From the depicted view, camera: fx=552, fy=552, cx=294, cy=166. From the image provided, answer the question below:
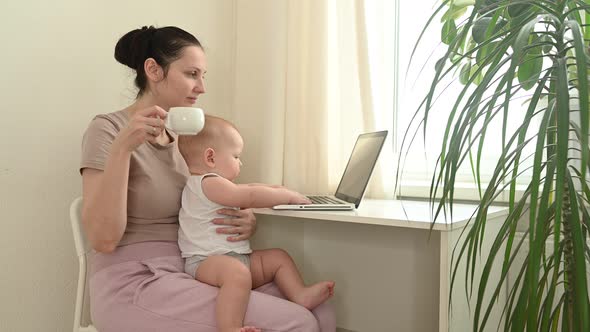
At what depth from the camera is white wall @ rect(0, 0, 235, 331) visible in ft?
5.39

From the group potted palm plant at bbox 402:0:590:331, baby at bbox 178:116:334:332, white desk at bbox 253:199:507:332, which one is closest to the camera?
potted palm plant at bbox 402:0:590:331

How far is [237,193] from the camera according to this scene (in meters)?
1.50

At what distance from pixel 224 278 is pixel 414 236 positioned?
95 centimetres

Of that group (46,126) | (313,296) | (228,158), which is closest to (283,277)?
(313,296)

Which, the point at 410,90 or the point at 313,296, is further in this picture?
the point at 410,90

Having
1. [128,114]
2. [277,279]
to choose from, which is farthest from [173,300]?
[128,114]

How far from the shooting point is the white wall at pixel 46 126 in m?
1.64

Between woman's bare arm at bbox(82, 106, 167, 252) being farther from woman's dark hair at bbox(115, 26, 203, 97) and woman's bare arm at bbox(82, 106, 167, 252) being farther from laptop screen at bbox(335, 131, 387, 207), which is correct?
laptop screen at bbox(335, 131, 387, 207)

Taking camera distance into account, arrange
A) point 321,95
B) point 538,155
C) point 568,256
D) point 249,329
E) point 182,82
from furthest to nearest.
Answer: point 321,95, point 182,82, point 249,329, point 568,256, point 538,155

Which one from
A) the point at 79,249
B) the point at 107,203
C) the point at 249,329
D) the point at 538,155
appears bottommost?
the point at 249,329

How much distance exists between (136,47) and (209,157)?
0.40 m

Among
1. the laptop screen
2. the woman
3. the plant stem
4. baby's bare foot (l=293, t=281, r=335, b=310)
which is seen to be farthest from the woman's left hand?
the plant stem

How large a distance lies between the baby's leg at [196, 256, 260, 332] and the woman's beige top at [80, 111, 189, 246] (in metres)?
0.19

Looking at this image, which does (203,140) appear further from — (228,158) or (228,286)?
(228,286)
